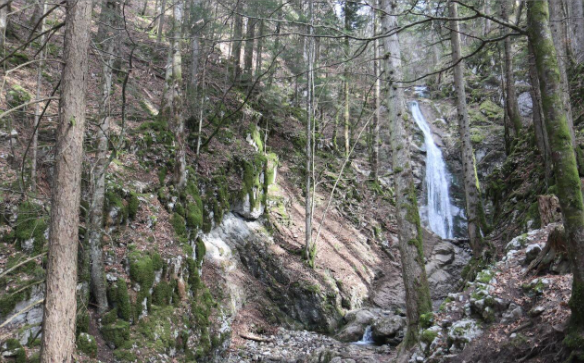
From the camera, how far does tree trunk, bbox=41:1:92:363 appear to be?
345 centimetres

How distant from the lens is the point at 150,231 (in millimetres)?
7902

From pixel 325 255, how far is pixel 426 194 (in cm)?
1054

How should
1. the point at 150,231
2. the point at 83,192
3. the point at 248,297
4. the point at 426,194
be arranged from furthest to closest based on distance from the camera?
the point at 426,194, the point at 248,297, the point at 150,231, the point at 83,192

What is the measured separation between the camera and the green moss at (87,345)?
5.43 m

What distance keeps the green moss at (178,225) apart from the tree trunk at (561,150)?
24.3 ft

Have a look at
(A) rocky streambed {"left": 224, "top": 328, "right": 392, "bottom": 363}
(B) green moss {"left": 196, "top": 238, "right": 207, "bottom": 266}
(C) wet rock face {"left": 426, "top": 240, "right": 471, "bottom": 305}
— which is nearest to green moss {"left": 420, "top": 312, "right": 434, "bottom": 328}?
(A) rocky streambed {"left": 224, "top": 328, "right": 392, "bottom": 363}

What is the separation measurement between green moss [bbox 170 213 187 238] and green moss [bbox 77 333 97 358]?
3.25m

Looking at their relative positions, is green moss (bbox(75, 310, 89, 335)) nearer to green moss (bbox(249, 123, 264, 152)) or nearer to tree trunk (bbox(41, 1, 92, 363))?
tree trunk (bbox(41, 1, 92, 363))

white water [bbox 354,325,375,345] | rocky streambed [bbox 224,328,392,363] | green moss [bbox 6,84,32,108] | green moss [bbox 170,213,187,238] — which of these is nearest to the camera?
green moss [bbox 6,84,32,108]

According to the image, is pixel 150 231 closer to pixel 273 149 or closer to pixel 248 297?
pixel 248 297

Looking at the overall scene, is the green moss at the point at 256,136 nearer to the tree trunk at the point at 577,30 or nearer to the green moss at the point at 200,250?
the green moss at the point at 200,250

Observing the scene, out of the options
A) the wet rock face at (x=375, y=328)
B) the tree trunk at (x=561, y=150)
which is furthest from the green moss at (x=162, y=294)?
the tree trunk at (x=561, y=150)

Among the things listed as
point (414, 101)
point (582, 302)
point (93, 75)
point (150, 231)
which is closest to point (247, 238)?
point (150, 231)

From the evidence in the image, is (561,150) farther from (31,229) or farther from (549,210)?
(31,229)
